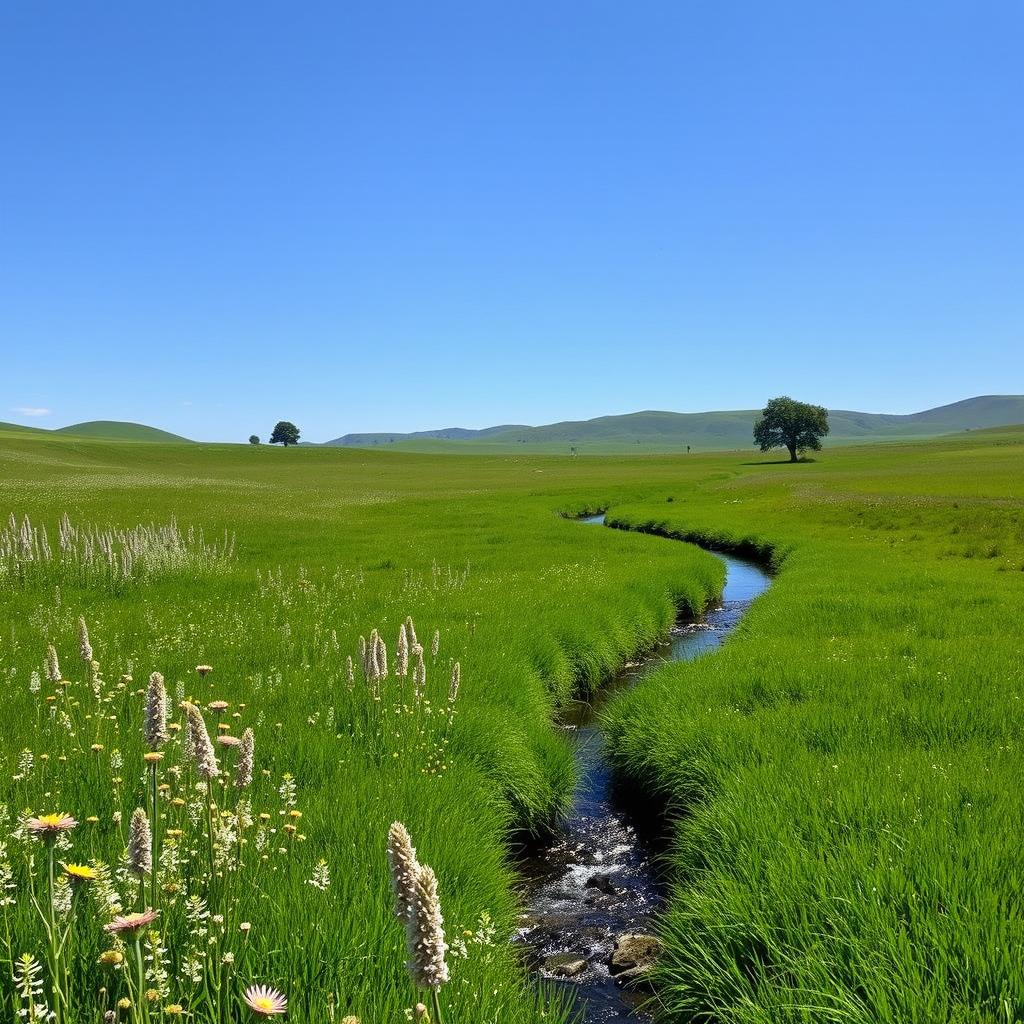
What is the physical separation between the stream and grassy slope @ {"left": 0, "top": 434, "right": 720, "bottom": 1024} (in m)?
0.64

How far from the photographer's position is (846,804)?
24.1ft

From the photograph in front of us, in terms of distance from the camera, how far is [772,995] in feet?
16.4

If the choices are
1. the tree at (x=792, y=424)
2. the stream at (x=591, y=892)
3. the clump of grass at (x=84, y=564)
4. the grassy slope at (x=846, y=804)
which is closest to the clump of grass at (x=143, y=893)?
the stream at (x=591, y=892)

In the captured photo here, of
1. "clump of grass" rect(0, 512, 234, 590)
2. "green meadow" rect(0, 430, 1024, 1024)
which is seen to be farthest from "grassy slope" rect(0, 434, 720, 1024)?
"clump of grass" rect(0, 512, 234, 590)

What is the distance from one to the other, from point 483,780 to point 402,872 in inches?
283

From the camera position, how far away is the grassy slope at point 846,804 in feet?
16.1

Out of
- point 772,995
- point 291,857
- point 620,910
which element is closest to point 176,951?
point 291,857

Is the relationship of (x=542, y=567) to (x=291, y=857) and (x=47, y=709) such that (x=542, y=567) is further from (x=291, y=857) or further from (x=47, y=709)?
(x=291, y=857)

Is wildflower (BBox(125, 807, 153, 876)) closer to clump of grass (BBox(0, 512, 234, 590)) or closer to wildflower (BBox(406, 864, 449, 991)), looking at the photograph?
wildflower (BBox(406, 864, 449, 991))

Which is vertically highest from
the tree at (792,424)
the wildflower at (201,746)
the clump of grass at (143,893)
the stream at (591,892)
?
the tree at (792,424)

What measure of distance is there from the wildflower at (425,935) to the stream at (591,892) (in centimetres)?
410

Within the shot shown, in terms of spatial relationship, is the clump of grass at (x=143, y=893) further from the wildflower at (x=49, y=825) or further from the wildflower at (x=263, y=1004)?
the wildflower at (x=263, y=1004)

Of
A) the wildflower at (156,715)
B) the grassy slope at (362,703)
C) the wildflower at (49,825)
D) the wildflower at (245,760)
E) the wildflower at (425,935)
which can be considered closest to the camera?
the wildflower at (425,935)

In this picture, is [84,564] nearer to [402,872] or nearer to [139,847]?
[139,847]
